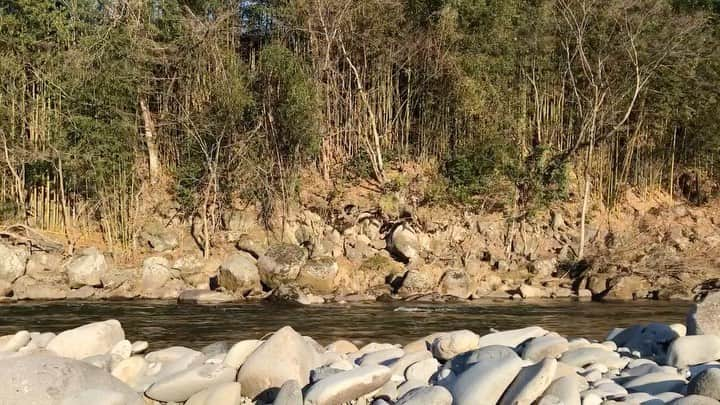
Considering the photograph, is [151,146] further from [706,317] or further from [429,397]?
[429,397]

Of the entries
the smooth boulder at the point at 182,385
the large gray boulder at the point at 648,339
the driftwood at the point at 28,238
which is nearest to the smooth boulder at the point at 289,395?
the smooth boulder at the point at 182,385

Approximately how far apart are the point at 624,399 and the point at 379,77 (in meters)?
14.8

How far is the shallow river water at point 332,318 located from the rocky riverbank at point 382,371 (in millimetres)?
2347

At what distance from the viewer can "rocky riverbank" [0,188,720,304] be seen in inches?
583

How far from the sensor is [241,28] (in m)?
19.5

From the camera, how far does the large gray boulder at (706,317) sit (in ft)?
21.4

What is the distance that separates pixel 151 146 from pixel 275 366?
1387 centimetres

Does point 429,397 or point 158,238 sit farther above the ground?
point 158,238

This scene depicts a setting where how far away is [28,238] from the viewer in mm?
15609

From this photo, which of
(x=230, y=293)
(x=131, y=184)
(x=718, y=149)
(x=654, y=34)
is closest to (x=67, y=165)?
(x=131, y=184)

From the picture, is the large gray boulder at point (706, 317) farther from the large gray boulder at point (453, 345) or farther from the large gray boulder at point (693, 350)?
the large gray boulder at point (453, 345)

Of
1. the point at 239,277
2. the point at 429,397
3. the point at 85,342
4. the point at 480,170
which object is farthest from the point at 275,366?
the point at 480,170

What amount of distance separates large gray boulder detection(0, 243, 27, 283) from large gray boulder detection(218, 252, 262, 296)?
4123mm

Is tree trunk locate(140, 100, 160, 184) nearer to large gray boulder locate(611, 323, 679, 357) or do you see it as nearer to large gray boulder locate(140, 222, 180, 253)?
large gray boulder locate(140, 222, 180, 253)
